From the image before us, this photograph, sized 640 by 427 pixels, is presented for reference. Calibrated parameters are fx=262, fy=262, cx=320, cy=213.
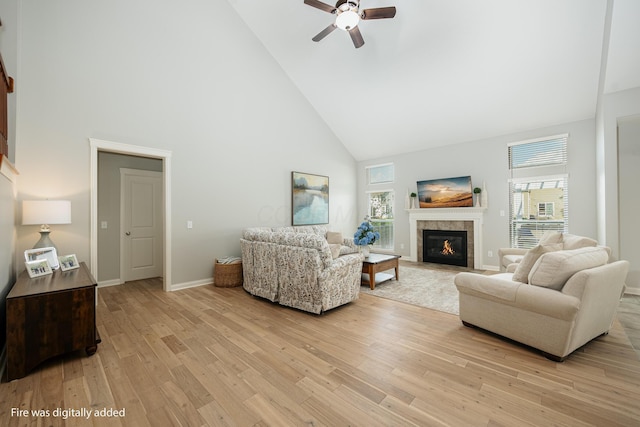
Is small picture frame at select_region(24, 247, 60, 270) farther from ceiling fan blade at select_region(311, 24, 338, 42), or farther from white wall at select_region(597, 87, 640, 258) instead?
white wall at select_region(597, 87, 640, 258)

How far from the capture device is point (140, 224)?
4.99m

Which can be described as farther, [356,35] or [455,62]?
[455,62]

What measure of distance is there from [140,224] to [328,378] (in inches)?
186

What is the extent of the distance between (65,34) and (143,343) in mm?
4052

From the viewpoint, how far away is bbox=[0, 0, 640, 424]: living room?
324 cm

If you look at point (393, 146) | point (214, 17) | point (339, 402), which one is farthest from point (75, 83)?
point (393, 146)

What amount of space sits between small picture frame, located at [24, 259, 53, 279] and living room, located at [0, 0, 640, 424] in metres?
0.15

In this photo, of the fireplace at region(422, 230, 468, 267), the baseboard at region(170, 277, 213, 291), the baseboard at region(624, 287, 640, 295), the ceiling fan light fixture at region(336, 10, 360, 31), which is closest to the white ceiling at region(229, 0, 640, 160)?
the ceiling fan light fixture at region(336, 10, 360, 31)

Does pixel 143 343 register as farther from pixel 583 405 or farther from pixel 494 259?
pixel 494 259

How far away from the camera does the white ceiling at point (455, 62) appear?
3.60 metres

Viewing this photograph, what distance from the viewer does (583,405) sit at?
1677 mm

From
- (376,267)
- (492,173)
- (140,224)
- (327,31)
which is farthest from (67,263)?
(492,173)

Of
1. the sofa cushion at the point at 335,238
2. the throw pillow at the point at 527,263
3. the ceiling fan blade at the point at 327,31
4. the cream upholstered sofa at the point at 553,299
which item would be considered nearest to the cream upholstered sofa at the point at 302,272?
the cream upholstered sofa at the point at 553,299

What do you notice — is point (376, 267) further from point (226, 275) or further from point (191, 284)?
point (191, 284)
